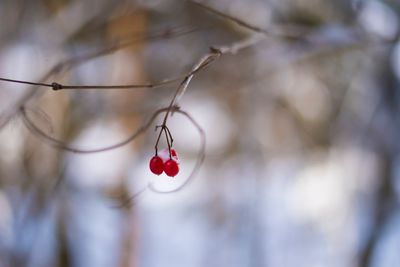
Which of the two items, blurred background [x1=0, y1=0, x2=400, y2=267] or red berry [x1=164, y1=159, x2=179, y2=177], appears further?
blurred background [x1=0, y1=0, x2=400, y2=267]

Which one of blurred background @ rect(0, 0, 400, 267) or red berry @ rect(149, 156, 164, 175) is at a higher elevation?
blurred background @ rect(0, 0, 400, 267)

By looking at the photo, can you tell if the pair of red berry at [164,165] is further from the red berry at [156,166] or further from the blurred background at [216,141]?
the blurred background at [216,141]

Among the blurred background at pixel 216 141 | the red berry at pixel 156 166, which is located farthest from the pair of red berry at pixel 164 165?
the blurred background at pixel 216 141

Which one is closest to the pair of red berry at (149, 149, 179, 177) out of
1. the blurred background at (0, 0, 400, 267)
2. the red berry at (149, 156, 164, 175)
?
the red berry at (149, 156, 164, 175)

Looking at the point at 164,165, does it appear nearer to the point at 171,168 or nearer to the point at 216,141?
the point at 171,168

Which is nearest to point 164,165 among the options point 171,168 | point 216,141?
point 171,168

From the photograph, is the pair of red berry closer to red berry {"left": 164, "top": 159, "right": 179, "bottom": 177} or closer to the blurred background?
red berry {"left": 164, "top": 159, "right": 179, "bottom": 177}

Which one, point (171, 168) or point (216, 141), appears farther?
point (216, 141)

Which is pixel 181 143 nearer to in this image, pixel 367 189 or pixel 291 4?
pixel 367 189
